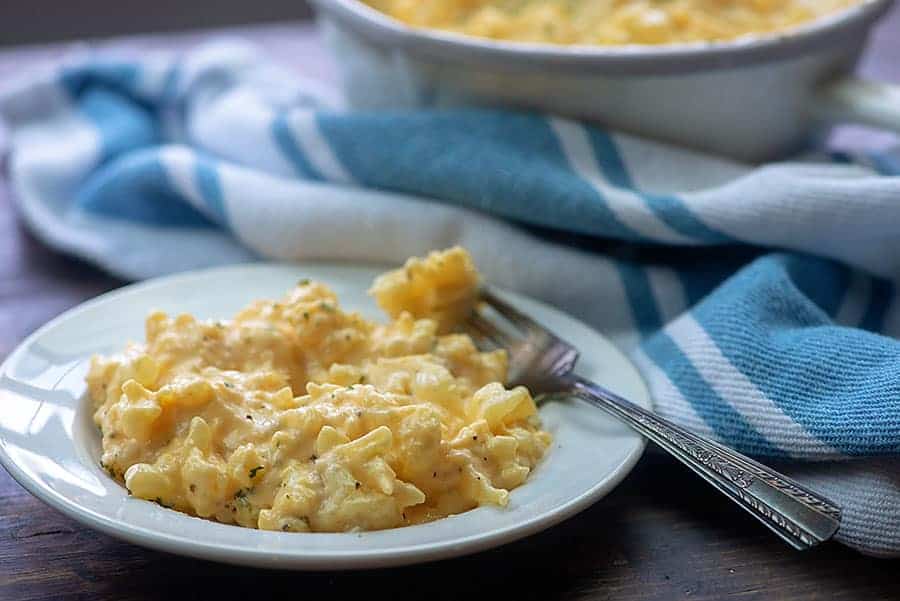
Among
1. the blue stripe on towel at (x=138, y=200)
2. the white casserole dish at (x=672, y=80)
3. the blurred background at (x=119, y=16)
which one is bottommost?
the blurred background at (x=119, y=16)

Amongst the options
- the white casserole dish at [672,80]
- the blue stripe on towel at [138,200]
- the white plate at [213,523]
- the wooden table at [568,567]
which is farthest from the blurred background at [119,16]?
the wooden table at [568,567]

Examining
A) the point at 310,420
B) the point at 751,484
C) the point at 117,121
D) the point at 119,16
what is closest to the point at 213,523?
the point at 310,420

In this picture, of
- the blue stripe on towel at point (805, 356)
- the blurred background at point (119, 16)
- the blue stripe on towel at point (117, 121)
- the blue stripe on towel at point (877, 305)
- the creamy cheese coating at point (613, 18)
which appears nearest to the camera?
the blue stripe on towel at point (805, 356)

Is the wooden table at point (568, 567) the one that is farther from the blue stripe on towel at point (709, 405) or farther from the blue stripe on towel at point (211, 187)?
the blue stripe on towel at point (211, 187)

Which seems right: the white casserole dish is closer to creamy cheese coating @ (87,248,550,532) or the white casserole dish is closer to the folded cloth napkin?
the folded cloth napkin

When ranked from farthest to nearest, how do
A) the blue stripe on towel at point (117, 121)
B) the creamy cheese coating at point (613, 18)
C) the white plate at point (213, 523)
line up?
1. the blue stripe on towel at point (117, 121)
2. the creamy cheese coating at point (613, 18)
3. the white plate at point (213, 523)

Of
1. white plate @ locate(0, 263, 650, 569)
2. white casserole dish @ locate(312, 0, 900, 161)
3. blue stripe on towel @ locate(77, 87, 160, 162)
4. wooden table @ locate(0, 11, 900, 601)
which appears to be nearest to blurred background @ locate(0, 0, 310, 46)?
blue stripe on towel @ locate(77, 87, 160, 162)

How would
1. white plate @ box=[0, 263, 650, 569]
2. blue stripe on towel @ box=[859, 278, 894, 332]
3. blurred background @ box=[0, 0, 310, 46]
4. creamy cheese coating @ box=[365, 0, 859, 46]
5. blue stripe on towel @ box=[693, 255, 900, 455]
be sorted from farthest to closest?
blurred background @ box=[0, 0, 310, 46] < creamy cheese coating @ box=[365, 0, 859, 46] < blue stripe on towel @ box=[859, 278, 894, 332] < blue stripe on towel @ box=[693, 255, 900, 455] < white plate @ box=[0, 263, 650, 569]

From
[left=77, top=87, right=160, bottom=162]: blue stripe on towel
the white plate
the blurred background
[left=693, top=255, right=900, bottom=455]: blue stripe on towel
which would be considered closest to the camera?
the white plate
